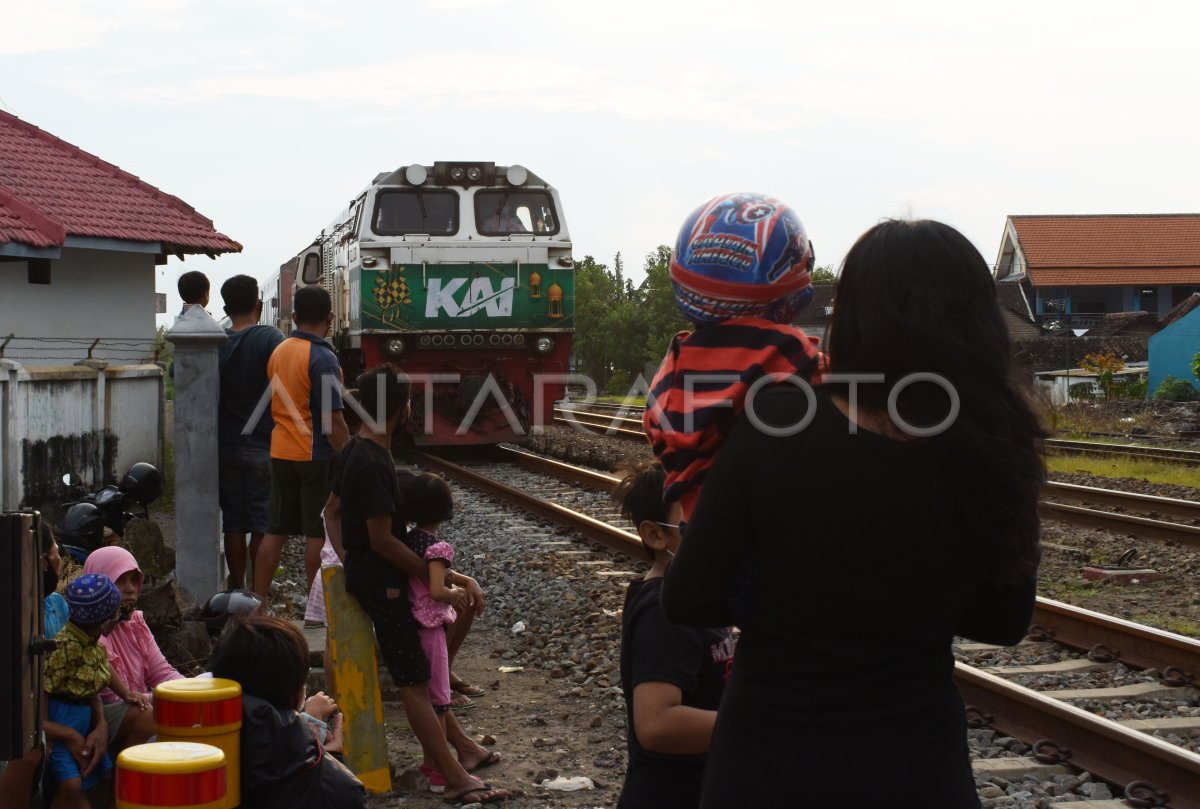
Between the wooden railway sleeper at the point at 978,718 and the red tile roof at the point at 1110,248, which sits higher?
the red tile roof at the point at 1110,248

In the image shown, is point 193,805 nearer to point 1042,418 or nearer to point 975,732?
point 1042,418

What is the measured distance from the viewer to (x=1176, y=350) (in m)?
30.0

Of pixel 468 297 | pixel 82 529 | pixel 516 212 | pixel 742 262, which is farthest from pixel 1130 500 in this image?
pixel 742 262

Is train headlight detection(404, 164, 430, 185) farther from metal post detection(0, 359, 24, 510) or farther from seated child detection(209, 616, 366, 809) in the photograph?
seated child detection(209, 616, 366, 809)

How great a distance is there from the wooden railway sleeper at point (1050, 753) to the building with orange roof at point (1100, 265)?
160 feet

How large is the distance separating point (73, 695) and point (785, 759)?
287 centimetres

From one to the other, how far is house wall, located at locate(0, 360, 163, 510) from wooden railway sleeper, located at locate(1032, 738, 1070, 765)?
600 cm

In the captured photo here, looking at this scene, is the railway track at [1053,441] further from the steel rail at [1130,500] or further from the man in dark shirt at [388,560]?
the man in dark shirt at [388,560]

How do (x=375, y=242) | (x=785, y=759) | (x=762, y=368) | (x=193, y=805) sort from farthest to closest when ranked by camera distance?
(x=375, y=242), (x=193, y=805), (x=762, y=368), (x=785, y=759)

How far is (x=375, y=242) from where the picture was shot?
53.1 feet

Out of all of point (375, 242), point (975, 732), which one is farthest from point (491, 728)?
point (375, 242)

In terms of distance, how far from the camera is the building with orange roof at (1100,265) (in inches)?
2096

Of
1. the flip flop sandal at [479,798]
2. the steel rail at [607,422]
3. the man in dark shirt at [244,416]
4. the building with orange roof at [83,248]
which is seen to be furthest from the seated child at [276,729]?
the steel rail at [607,422]

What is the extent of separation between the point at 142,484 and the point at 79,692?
12.3 ft
